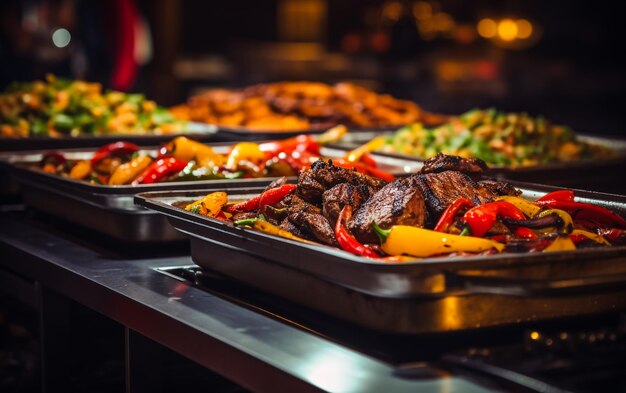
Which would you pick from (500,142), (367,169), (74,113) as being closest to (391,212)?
(367,169)

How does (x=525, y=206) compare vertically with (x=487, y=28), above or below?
below

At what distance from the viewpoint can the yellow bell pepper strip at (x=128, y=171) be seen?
9.27 ft

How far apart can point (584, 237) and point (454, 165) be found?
1.45 ft

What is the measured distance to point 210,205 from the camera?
89.9 inches

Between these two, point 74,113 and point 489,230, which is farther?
point 74,113

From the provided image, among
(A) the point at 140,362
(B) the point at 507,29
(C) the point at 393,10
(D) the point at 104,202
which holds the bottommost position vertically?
(A) the point at 140,362

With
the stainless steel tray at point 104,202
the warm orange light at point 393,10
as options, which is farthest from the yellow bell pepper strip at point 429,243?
the warm orange light at point 393,10

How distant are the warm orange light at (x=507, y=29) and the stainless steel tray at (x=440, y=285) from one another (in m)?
10.3

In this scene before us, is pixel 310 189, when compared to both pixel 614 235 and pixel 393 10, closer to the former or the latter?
pixel 614 235

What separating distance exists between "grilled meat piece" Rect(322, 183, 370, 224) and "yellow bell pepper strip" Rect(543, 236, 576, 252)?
1.43 feet

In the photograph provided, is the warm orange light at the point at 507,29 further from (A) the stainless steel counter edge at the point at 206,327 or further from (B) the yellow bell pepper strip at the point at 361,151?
(A) the stainless steel counter edge at the point at 206,327

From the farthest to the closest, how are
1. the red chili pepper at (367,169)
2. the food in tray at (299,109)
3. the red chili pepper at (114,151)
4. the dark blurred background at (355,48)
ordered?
the dark blurred background at (355,48), the food in tray at (299,109), the red chili pepper at (114,151), the red chili pepper at (367,169)

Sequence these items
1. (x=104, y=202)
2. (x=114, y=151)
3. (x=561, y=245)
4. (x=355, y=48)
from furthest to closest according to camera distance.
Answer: (x=355, y=48) < (x=114, y=151) < (x=104, y=202) < (x=561, y=245)

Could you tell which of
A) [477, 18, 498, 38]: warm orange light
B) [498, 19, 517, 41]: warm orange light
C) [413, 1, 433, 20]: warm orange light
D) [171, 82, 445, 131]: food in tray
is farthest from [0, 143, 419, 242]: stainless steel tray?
[477, 18, 498, 38]: warm orange light
